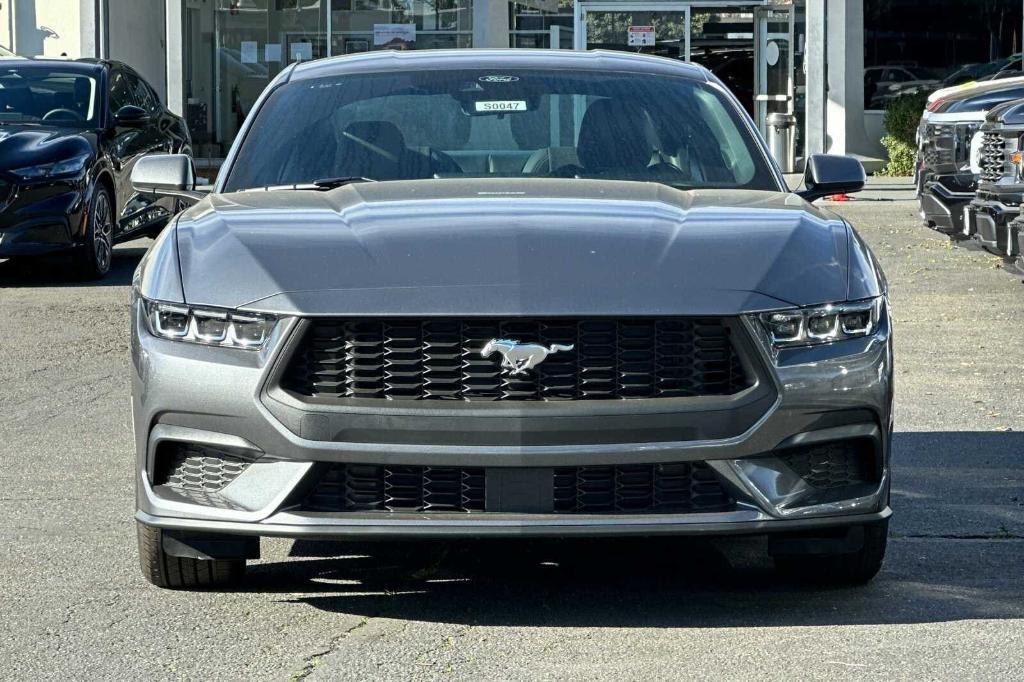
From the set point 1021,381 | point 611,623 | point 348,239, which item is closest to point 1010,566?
point 611,623

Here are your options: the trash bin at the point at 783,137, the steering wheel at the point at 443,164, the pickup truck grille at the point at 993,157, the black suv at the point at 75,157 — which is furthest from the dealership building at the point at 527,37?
the steering wheel at the point at 443,164

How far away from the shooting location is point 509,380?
4.15 m

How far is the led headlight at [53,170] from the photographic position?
12531 millimetres

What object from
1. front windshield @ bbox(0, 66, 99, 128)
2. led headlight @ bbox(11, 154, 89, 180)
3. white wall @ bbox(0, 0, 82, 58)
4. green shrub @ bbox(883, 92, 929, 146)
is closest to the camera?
led headlight @ bbox(11, 154, 89, 180)

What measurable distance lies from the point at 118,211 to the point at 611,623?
9.95 metres

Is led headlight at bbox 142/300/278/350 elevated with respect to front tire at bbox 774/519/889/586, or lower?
elevated

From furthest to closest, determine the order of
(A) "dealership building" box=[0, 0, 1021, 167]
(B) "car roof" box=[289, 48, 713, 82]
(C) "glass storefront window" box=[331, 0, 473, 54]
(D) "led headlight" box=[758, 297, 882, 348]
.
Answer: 1. (C) "glass storefront window" box=[331, 0, 473, 54]
2. (A) "dealership building" box=[0, 0, 1021, 167]
3. (B) "car roof" box=[289, 48, 713, 82]
4. (D) "led headlight" box=[758, 297, 882, 348]

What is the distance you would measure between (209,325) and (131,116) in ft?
30.6

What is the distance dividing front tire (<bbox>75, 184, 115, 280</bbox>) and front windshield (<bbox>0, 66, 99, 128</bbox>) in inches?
26.6

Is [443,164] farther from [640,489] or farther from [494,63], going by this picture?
[640,489]

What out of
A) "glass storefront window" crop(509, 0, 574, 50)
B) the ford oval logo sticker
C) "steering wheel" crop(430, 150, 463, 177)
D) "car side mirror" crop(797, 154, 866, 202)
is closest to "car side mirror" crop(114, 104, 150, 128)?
the ford oval logo sticker

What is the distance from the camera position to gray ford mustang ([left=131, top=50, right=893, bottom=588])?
4.14 metres

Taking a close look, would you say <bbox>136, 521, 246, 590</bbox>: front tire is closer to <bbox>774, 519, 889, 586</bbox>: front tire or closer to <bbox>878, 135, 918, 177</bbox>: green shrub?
<bbox>774, 519, 889, 586</bbox>: front tire

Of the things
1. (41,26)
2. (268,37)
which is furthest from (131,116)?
(268,37)
